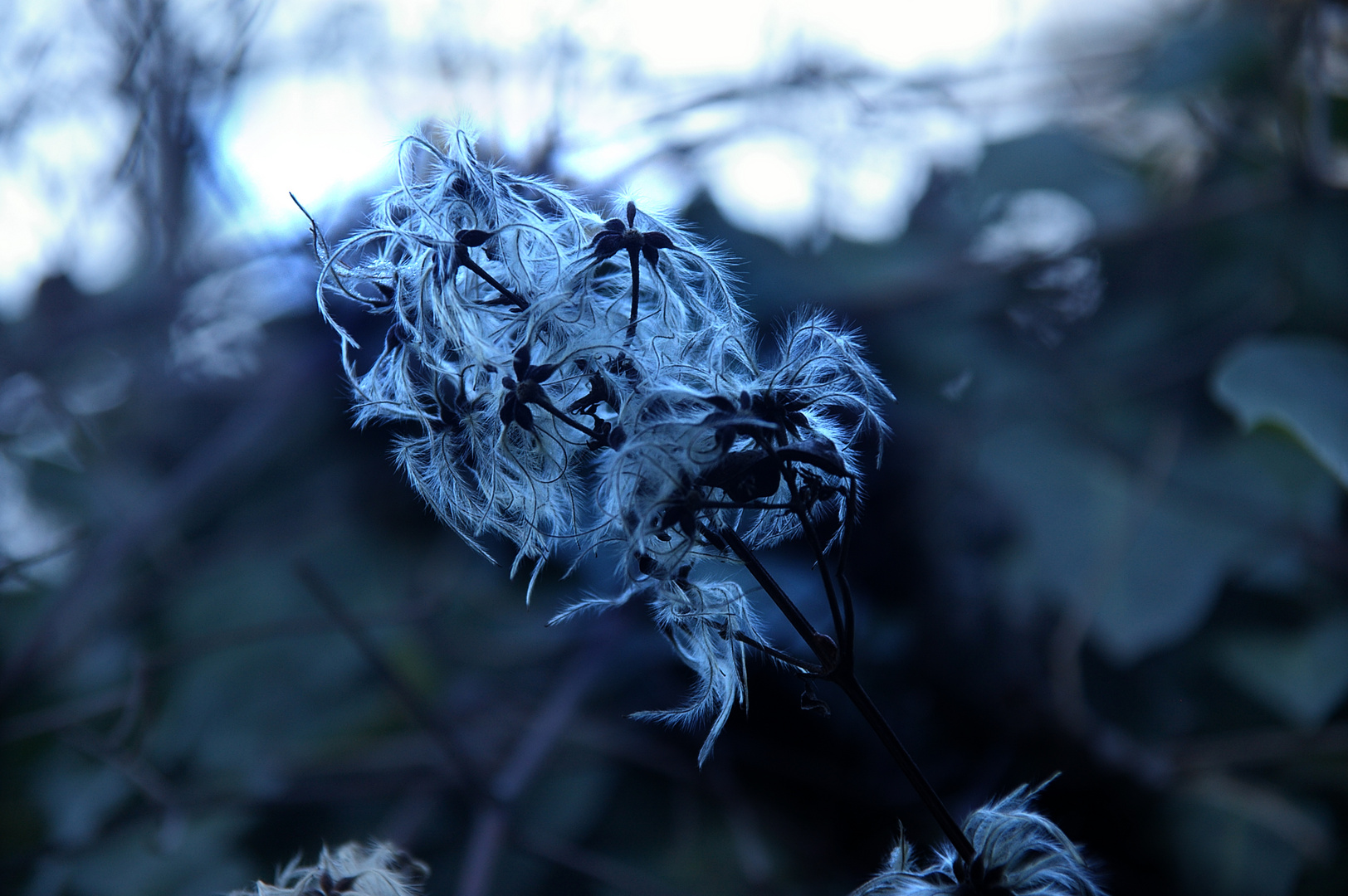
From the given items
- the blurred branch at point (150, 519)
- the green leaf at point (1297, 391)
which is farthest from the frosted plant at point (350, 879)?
the green leaf at point (1297, 391)

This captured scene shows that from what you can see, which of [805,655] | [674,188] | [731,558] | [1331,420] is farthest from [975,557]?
[731,558]

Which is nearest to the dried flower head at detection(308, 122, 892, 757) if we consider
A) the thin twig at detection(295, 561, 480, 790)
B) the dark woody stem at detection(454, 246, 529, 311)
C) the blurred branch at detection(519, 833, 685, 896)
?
the dark woody stem at detection(454, 246, 529, 311)

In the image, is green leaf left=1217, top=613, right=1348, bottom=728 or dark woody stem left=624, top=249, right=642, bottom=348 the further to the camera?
green leaf left=1217, top=613, right=1348, bottom=728

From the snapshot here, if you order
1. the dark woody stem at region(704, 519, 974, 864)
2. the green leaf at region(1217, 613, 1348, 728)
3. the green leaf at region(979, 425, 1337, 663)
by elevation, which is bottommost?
the green leaf at region(1217, 613, 1348, 728)

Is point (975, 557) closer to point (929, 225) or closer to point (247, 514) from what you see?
point (929, 225)

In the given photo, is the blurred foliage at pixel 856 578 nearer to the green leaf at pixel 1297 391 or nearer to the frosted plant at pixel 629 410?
the green leaf at pixel 1297 391

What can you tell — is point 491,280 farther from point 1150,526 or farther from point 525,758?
point 1150,526

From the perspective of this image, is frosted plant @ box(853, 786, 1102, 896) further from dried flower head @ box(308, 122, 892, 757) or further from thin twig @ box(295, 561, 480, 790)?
thin twig @ box(295, 561, 480, 790)

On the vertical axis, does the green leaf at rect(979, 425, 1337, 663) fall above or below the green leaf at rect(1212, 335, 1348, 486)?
below
